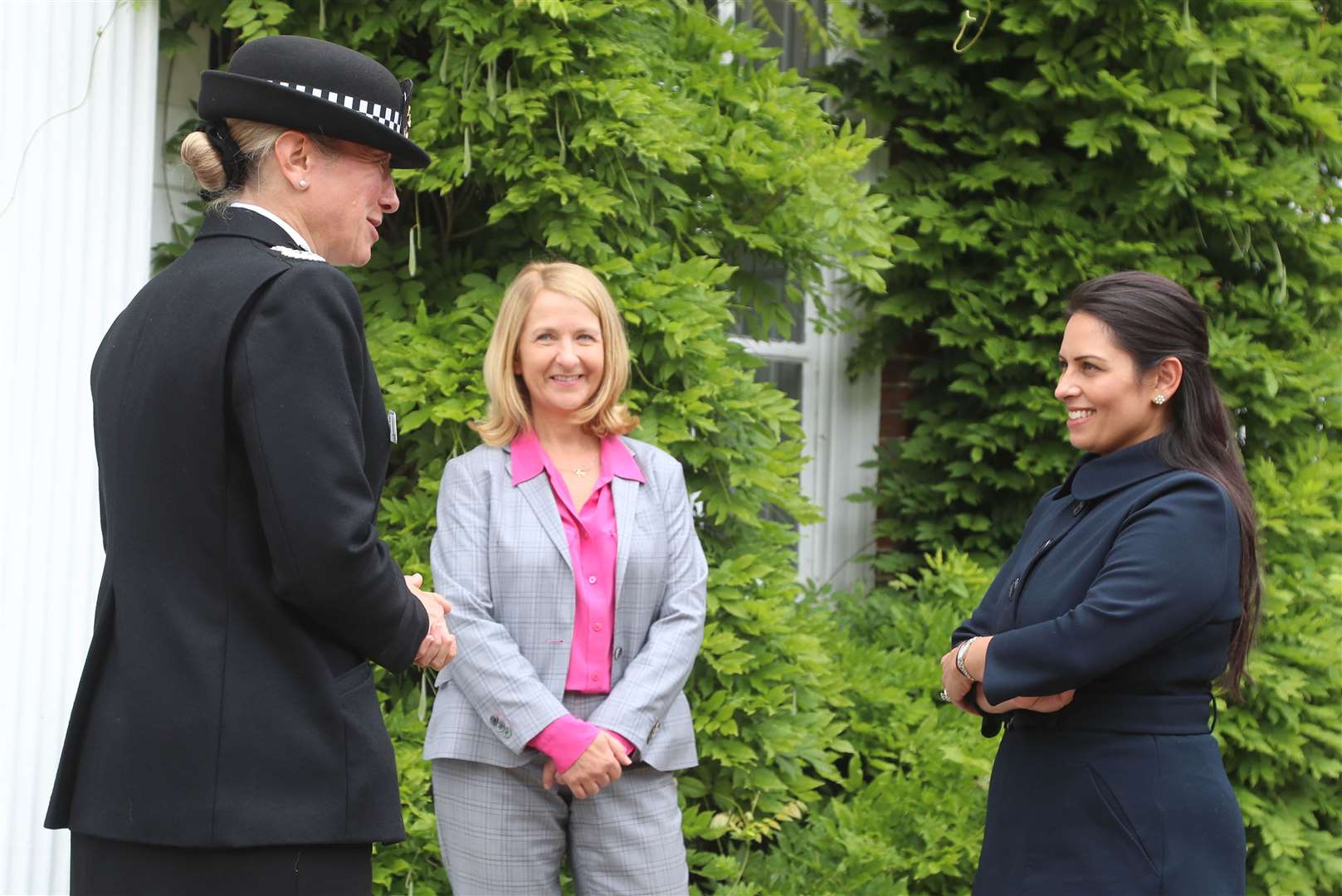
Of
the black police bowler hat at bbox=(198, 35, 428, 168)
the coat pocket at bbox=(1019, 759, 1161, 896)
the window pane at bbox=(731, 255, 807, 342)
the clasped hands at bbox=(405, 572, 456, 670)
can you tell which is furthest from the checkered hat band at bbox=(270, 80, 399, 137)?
the window pane at bbox=(731, 255, 807, 342)

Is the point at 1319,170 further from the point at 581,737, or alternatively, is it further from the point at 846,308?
the point at 581,737

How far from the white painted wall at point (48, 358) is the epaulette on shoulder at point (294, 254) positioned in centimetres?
154

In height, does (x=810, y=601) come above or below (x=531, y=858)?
above

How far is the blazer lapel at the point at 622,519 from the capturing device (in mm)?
3004

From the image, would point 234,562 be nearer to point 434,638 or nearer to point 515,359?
point 434,638

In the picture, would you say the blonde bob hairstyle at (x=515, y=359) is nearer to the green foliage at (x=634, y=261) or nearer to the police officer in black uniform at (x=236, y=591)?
the green foliage at (x=634, y=261)

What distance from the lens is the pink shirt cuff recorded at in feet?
9.14

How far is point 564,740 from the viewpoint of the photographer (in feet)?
9.14

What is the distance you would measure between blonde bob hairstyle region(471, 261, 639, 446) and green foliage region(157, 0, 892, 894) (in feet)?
1.60

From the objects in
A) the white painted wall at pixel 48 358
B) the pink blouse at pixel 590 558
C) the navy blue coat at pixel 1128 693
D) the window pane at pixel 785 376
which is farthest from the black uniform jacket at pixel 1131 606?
the window pane at pixel 785 376

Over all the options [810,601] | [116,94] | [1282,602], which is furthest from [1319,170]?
[116,94]

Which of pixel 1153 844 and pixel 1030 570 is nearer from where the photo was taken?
pixel 1153 844

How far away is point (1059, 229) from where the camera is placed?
531 cm

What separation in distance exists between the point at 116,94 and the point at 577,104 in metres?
1.22
